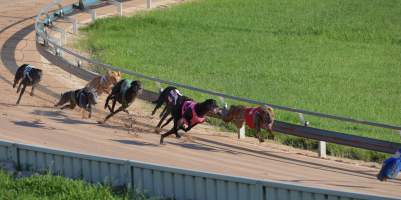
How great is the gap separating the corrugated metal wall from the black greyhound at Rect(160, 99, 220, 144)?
7.94 ft

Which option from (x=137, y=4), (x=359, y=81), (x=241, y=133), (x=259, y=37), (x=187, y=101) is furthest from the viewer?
(x=137, y=4)

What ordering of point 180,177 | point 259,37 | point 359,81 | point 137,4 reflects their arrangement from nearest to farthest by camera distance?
point 180,177, point 359,81, point 259,37, point 137,4

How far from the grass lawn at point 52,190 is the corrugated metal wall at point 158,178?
0.81 ft

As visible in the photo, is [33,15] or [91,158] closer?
[91,158]

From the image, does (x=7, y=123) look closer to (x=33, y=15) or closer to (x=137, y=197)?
(x=137, y=197)

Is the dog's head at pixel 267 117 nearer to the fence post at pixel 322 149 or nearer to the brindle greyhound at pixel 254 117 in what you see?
the brindle greyhound at pixel 254 117

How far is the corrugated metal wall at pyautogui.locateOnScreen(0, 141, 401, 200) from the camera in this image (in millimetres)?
10516

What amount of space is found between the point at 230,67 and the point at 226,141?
29.1 feet

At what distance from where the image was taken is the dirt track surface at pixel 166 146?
13.2 metres

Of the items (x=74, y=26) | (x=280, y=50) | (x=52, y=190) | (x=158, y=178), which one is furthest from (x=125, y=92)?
(x=280, y=50)

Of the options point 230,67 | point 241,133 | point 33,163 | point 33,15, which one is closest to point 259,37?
point 230,67

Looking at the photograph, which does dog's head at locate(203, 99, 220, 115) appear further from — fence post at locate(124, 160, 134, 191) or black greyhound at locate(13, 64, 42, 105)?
black greyhound at locate(13, 64, 42, 105)

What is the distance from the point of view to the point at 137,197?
1148 cm

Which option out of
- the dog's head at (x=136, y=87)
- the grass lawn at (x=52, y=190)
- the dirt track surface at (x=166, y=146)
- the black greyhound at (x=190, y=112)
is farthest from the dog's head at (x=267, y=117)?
the grass lawn at (x=52, y=190)
